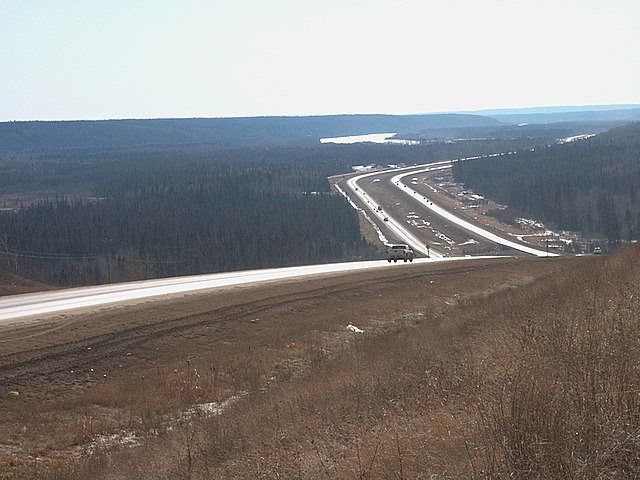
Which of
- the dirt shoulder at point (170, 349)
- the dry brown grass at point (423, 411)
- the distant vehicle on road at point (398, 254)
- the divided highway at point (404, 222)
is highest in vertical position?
the dry brown grass at point (423, 411)


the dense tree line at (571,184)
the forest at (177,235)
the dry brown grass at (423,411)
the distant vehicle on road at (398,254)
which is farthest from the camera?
the dense tree line at (571,184)

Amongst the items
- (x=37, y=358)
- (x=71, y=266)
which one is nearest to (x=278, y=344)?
(x=37, y=358)

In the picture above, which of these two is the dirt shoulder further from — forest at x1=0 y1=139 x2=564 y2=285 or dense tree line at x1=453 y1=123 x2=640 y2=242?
dense tree line at x1=453 y1=123 x2=640 y2=242

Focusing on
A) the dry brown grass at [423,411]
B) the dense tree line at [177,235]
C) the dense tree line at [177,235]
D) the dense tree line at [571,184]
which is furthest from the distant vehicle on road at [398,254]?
the dense tree line at [571,184]

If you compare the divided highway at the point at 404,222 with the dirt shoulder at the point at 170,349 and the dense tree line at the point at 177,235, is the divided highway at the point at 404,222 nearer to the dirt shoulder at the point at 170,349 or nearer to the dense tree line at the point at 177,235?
the dense tree line at the point at 177,235

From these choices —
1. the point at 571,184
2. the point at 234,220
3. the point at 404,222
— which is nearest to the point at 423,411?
the point at 234,220

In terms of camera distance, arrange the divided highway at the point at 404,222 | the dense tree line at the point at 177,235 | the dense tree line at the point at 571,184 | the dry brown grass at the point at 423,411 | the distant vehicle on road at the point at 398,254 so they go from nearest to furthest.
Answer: the dry brown grass at the point at 423,411
the distant vehicle on road at the point at 398,254
the dense tree line at the point at 177,235
the divided highway at the point at 404,222
the dense tree line at the point at 571,184

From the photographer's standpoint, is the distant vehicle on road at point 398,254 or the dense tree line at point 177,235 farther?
the dense tree line at point 177,235

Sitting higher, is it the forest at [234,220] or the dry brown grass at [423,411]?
the dry brown grass at [423,411]
